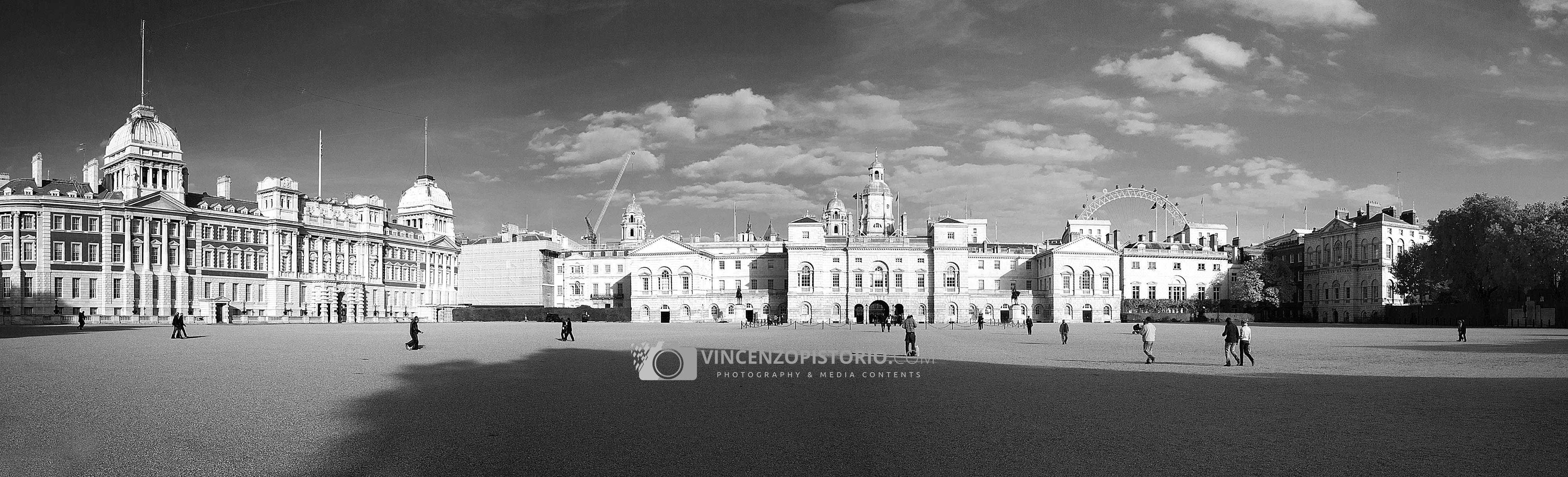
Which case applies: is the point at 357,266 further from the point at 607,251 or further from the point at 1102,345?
the point at 1102,345

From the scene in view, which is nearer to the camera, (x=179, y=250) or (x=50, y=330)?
(x=50, y=330)

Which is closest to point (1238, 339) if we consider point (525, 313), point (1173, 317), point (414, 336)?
point (414, 336)

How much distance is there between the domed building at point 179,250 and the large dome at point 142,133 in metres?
0.14

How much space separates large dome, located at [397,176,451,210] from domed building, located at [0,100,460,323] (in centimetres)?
1439

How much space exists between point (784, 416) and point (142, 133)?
97813 millimetres

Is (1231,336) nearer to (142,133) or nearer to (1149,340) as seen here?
(1149,340)

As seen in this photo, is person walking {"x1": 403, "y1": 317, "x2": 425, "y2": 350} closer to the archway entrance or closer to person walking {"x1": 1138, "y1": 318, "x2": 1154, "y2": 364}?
person walking {"x1": 1138, "y1": 318, "x2": 1154, "y2": 364}

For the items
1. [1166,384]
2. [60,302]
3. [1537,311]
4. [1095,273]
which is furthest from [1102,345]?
[60,302]

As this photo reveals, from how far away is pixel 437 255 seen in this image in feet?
397

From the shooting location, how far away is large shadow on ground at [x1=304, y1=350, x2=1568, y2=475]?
35.8 ft

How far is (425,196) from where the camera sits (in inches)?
5221

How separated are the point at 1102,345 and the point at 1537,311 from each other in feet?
145

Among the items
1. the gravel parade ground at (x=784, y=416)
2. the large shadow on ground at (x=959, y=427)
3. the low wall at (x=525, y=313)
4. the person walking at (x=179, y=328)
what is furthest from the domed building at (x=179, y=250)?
the large shadow on ground at (x=959, y=427)

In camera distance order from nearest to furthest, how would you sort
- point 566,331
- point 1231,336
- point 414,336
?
Answer: point 1231,336, point 414,336, point 566,331
